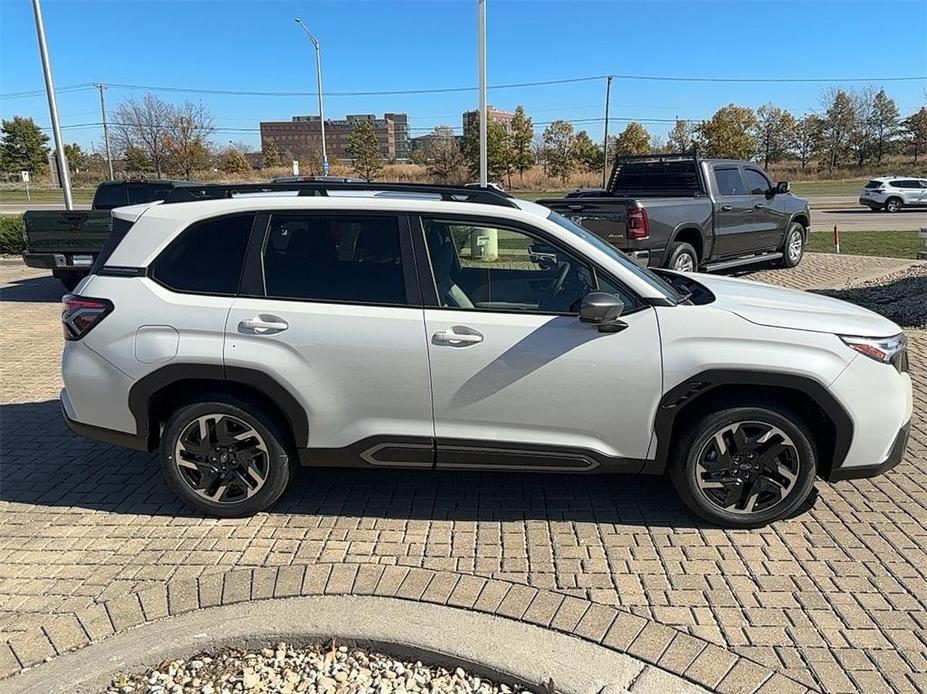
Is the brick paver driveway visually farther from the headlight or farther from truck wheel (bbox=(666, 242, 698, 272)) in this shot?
truck wheel (bbox=(666, 242, 698, 272))

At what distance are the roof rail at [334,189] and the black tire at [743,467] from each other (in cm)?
165

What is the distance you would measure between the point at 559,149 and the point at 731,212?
2176 inches

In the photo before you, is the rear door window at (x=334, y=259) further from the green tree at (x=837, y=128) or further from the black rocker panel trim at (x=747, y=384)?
the green tree at (x=837, y=128)

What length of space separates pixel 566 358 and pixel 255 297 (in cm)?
170

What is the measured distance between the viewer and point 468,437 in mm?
3693

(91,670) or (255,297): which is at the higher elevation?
(255,297)

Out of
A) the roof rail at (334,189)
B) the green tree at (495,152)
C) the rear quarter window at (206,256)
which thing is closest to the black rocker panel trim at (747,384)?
the roof rail at (334,189)

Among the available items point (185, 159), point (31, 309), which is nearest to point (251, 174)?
point (185, 159)

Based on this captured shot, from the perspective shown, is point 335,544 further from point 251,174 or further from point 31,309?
point 251,174

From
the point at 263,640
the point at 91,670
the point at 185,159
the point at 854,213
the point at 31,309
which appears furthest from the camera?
the point at 185,159

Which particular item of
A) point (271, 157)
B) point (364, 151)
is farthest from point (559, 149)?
point (271, 157)

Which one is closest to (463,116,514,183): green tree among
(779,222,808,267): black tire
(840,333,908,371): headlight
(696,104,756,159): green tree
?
(696,104,756,159): green tree

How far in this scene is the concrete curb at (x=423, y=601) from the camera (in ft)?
8.82

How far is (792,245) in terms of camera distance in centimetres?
1329
